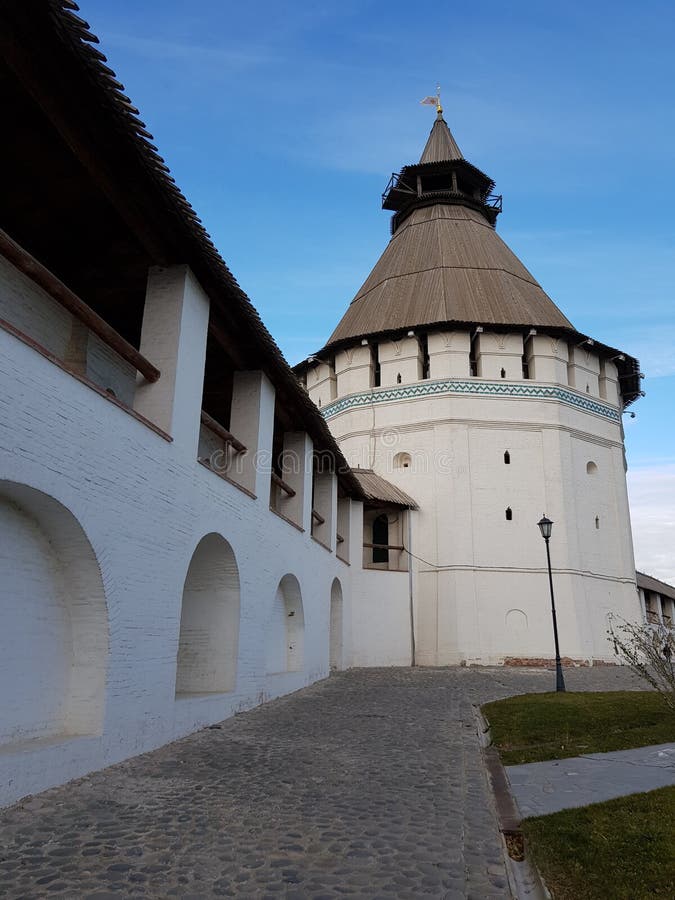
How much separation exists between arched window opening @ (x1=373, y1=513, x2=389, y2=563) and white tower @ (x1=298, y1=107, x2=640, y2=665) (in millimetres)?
165

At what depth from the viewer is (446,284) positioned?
2277 centimetres

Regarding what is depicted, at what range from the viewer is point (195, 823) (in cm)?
425

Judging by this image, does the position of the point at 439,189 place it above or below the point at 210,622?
above

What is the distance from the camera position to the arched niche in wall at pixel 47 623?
5.13m

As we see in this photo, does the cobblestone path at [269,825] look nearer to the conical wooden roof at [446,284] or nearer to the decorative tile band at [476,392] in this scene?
the decorative tile band at [476,392]

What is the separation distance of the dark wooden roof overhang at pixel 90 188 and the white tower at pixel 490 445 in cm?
1158

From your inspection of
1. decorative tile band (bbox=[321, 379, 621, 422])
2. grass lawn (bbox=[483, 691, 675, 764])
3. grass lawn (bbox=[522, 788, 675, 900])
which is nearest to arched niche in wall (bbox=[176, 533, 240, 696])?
grass lawn (bbox=[483, 691, 675, 764])

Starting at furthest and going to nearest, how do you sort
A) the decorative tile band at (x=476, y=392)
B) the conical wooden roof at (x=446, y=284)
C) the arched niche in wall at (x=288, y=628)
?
the conical wooden roof at (x=446, y=284), the decorative tile band at (x=476, y=392), the arched niche in wall at (x=288, y=628)

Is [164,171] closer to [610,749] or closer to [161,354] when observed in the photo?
[161,354]

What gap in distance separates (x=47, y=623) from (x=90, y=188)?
161 inches

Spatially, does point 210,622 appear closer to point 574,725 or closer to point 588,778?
point 574,725

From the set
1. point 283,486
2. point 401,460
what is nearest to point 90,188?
point 283,486

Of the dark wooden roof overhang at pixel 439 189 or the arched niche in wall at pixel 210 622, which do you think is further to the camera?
the dark wooden roof overhang at pixel 439 189

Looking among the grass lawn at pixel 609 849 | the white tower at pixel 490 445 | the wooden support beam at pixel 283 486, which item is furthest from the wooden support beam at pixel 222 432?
the white tower at pixel 490 445
